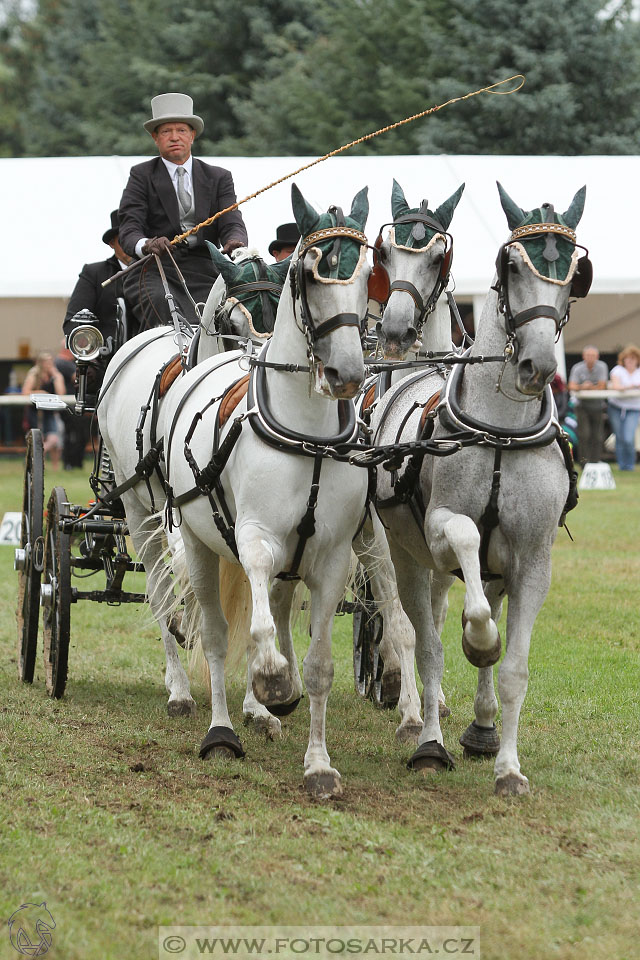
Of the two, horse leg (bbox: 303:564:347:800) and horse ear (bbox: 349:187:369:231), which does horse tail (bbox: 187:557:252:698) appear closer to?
horse leg (bbox: 303:564:347:800)

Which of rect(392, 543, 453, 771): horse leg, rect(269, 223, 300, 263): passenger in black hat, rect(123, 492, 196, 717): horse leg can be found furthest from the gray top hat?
rect(392, 543, 453, 771): horse leg

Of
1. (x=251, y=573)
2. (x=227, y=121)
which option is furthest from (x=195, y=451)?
(x=227, y=121)

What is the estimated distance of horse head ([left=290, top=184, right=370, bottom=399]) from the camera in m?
4.54

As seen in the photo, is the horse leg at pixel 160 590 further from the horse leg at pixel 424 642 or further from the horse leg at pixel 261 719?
the horse leg at pixel 424 642

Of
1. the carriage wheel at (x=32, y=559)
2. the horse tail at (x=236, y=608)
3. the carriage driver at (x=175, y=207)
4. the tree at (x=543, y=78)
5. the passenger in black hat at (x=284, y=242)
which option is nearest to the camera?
the horse tail at (x=236, y=608)

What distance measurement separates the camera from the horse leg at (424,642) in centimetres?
543

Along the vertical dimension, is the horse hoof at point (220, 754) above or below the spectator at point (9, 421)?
below

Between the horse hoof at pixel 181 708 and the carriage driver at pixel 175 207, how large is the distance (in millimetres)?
2275

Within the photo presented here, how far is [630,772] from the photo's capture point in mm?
5328

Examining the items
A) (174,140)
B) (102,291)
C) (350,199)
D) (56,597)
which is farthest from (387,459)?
(350,199)

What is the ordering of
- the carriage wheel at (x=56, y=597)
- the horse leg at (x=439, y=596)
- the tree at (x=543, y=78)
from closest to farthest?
the horse leg at (x=439, y=596) → the carriage wheel at (x=56, y=597) → the tree at (x=543, y=78)

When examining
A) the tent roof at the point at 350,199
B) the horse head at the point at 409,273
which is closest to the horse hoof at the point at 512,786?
the horse head at the point at 409,273

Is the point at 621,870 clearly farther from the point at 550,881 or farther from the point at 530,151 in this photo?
the point at 530,151

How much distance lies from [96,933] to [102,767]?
1875mm
